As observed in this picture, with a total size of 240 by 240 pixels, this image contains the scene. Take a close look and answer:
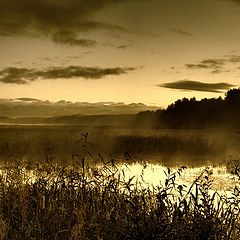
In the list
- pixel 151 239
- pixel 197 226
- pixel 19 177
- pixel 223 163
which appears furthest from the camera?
pixel 223 163

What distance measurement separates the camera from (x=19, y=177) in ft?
35.9

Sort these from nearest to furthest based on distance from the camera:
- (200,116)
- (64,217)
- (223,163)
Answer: (64,217) → (223,163) → (200,116)

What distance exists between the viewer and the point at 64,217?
755 cm

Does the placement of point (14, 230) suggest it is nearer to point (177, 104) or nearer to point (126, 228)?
point (126, 228)

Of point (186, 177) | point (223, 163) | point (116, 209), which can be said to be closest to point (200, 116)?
point (223, 163)

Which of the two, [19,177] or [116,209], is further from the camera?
[19,177]

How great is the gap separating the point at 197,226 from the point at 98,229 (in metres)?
1.56

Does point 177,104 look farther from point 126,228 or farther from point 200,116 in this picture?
point 126,228

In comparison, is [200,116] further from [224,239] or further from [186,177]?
[224,239]

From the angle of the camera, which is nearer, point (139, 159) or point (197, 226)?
point (197, 226)

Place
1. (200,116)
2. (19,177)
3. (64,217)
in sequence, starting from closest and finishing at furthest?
1. (64,217)
2. (19,177)
3. (200,116)

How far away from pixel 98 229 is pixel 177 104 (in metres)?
96.4

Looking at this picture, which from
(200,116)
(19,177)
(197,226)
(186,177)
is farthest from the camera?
(200,116)

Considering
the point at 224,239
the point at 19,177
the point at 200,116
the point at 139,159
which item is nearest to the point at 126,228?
the point at 224,239
